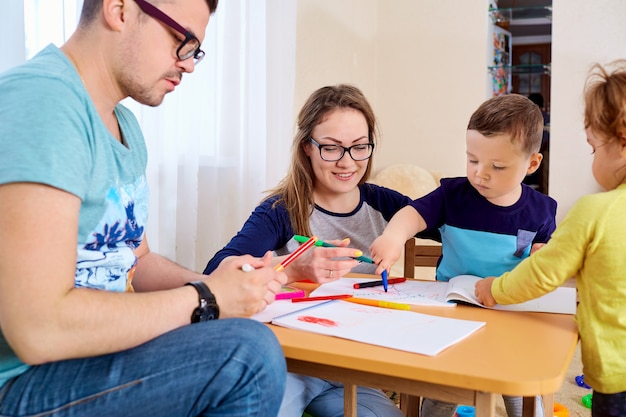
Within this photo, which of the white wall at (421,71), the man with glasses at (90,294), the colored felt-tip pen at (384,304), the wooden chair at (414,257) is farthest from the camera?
the white wall at (421,71)

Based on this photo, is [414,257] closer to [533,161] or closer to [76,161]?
[533,161]

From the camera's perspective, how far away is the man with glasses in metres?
0.73

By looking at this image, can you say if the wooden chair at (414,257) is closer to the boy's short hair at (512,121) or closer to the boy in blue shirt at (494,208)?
the boy in blue shirt at (494,208)

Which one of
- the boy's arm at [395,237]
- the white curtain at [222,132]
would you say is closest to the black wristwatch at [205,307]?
the boy's arm at [395,237]

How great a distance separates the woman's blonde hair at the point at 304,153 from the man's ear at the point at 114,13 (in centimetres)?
81

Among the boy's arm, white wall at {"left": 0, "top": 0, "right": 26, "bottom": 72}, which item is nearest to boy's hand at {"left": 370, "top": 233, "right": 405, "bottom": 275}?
the boy's arm

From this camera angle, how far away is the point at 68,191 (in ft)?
2.50

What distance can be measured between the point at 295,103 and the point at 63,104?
2.32m

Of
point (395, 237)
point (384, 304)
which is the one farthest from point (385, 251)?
point (384, 304)

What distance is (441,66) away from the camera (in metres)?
4.02

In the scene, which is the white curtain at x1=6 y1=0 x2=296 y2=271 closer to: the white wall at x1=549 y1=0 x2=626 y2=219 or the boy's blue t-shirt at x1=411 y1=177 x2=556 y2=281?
the boy's blue t-shirt at x1=411 y1=177 x2=556 y2=281

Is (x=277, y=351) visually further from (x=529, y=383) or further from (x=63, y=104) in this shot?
(x=63, y=104)

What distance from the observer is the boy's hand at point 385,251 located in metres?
1.31

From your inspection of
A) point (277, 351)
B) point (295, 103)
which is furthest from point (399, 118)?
point (277, 351)
